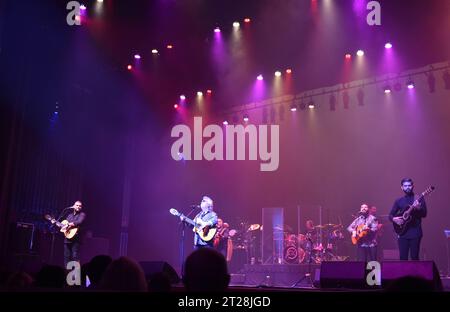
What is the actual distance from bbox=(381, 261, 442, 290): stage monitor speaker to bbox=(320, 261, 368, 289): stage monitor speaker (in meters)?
0.32

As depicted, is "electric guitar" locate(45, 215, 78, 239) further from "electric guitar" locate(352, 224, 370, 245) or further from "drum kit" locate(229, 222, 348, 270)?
"electric guitar" locate(352, 224, 370, 245)

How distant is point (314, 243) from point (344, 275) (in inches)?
338

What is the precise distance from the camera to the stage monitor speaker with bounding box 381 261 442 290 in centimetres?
539

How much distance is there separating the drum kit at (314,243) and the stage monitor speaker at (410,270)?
845 cm

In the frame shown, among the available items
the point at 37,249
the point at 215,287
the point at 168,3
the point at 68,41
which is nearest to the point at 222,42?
the point at 168,3

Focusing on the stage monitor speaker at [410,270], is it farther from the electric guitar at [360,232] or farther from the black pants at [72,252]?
the black pants at [72,252]

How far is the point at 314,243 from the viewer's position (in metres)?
14.6

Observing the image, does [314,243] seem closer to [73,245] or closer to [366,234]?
[366,234]

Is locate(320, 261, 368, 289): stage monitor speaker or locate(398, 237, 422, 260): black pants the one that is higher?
locate(398, 237, 422, 260): black pants

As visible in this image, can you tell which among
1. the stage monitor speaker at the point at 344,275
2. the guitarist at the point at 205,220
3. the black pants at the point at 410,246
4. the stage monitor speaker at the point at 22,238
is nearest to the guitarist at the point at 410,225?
the black pants at the point at 410,246

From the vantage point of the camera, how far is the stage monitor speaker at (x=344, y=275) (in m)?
6.08

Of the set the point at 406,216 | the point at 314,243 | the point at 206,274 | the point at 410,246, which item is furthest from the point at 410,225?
the point at 206,274

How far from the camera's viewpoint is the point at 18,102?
10961 millimetres

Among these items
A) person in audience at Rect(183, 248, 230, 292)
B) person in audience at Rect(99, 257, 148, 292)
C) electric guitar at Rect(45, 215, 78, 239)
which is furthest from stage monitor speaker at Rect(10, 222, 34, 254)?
person in audience at Rect(183, 248, 230, 292)
